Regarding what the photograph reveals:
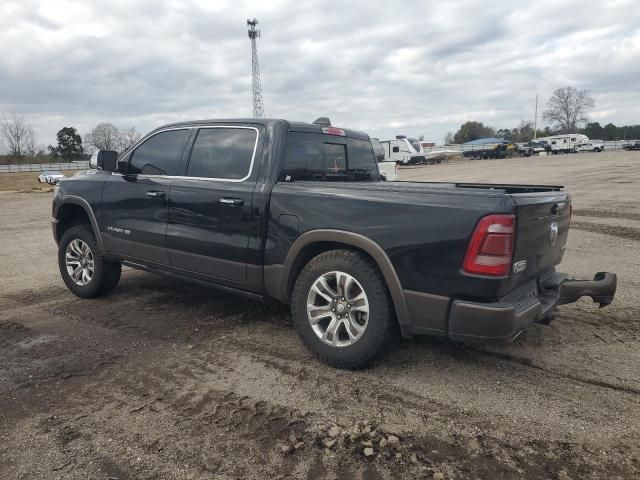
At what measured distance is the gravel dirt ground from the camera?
2.55 metres

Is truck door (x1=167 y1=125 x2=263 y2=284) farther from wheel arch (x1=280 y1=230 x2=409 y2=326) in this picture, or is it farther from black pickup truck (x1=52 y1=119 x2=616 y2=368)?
wheel arch (x1=280 y1=230 x2=409 y2=326)

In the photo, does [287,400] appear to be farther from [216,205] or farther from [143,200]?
[143,200]

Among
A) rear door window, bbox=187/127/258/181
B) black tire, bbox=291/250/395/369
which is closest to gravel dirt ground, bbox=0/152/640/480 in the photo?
black tire, bbox=291/250/395/369

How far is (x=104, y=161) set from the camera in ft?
16.5

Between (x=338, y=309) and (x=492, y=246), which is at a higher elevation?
(x=492, y=246)

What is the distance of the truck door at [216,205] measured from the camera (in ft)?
13.1

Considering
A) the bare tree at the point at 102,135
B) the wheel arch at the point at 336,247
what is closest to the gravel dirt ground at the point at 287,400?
the wheel arch at the point at 336,247

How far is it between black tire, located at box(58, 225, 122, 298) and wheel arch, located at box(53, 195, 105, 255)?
0.10m

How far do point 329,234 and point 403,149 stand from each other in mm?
39750

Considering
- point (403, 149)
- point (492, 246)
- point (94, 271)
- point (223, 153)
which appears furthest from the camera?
point (403, 149)

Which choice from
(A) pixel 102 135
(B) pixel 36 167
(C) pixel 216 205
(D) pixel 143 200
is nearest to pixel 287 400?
(C) pixel 216 205

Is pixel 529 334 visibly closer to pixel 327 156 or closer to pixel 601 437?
pixel 601 437

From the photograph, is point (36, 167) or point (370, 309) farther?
point (36, 167)

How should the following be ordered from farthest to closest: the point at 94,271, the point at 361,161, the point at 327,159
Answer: the point at 94,271, the point at 361,161, the point at 327,159
